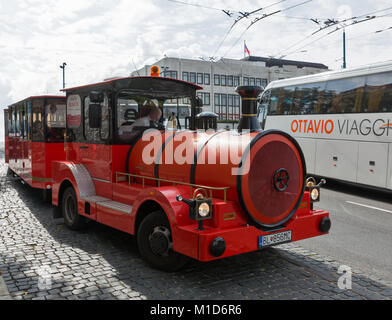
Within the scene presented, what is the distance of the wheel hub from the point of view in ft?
14.6

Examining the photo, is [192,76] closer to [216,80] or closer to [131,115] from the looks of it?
[216,80]

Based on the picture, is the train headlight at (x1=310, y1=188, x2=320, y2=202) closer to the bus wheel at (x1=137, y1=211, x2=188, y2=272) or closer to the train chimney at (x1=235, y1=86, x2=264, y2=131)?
the train chimney at (x1=235, y1=86, x2=264, y2=131)

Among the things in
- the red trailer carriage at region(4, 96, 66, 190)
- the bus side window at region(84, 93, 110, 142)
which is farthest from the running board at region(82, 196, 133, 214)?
the red trailer carriage at region(4, 96, 66, 190)

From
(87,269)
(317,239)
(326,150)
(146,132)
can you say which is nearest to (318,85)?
(326,150)

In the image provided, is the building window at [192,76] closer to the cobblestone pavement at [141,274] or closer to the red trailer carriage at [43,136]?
the red trailer carriage at [43,136]

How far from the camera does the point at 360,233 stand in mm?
6586

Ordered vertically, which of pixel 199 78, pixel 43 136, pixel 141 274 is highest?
pixel 199 78

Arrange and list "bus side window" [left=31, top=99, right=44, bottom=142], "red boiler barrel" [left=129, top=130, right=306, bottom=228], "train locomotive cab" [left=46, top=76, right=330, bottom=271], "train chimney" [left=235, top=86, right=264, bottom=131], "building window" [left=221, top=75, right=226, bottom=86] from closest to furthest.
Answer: "train locomotive cab" [left=46, top=76, right=330, bottom=271]
"red boiler barrel" [left=129, top=130, right=306, bottom=228]
"train chimney" [left=235, top=86, right=264, bottom=131]
"bus side window" [left=31, top=99, right=44, bottom=142]
"building window" [left=221, top=75, right=226, bottom=86]

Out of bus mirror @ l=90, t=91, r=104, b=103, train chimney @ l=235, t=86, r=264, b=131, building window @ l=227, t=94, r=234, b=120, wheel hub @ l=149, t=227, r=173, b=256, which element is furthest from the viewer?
building window @ l=227, t=94, r=234, b=120

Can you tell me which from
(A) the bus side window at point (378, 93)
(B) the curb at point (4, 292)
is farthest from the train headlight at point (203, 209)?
(A) the bus side window at point (378, 93)

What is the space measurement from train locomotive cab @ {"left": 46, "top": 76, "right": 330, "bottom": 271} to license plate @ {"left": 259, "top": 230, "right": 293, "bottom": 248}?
1cm

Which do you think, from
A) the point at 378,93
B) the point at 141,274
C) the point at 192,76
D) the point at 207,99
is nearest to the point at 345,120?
the point at 378,93

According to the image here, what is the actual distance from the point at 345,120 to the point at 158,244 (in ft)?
26.6

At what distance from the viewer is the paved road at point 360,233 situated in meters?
5.23
